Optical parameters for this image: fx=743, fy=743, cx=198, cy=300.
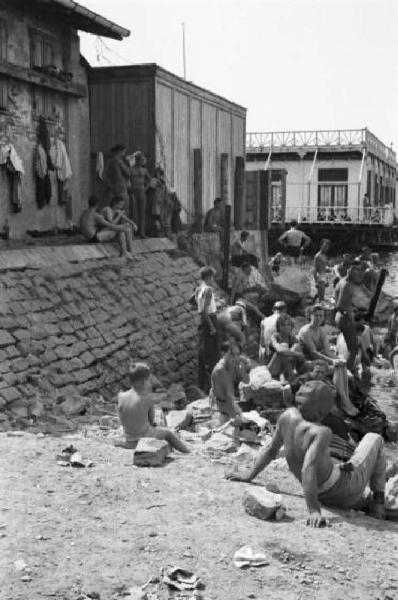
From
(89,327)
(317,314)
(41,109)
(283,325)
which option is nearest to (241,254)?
(41,109)

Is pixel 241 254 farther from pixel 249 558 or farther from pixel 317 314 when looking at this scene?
pixel 249 558

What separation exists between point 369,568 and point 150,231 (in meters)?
12.1

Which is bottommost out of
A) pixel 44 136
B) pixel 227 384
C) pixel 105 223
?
pixel 227 384

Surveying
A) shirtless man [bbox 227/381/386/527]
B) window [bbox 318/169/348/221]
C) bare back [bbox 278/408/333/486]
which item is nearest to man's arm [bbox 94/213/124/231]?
shirtless man [bbox 227/381/386/527]

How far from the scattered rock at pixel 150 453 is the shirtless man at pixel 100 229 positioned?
7151 millimetres

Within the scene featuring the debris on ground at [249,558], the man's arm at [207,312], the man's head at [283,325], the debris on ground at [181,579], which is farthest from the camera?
the man's arm at [207,312]

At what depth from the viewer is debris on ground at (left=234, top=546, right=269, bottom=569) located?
4.63 metres

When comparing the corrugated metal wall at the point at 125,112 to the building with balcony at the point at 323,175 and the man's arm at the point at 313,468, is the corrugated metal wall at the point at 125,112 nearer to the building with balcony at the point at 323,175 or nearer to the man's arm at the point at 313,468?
the man's arm at the point at 313,468

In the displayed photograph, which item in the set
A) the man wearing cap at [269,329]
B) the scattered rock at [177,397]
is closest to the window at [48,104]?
the scattered rock at [177,397]

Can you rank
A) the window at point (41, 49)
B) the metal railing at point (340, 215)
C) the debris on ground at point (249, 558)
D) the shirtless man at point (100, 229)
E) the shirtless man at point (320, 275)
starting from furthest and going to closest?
the metal railing at point (340, 215), the shirtless man at point (320, 275), the window at point (41, 49), the shirtless man at point (100, 229), the debris on ground at point (249, 558)

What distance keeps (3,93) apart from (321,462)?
971cm

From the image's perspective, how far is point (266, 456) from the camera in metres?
5.77

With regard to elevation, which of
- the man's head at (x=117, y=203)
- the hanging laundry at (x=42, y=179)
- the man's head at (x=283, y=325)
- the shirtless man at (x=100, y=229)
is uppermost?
the hanging laundry at (x=42, y=179)

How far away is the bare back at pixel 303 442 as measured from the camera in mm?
5332
